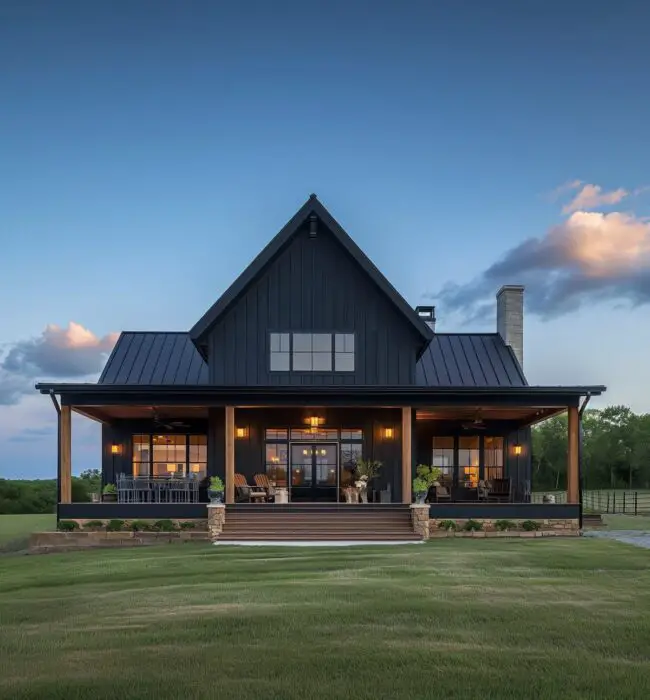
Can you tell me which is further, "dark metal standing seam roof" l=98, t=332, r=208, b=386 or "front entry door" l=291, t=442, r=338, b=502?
"dark metal standing seam roof" l=98, t=332, r=208, b=386

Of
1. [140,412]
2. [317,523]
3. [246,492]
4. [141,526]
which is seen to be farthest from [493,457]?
[141,526]

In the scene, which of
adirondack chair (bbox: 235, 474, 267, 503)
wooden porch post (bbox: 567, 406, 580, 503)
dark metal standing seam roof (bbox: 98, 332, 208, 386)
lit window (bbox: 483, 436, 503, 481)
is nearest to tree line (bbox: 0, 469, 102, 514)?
dark metal standing seam roof (bbox: 98, 332, 208, 386)

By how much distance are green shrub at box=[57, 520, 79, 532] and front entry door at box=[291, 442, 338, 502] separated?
21.6ft

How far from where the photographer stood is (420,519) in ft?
65.2

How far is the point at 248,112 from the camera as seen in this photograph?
953 inches

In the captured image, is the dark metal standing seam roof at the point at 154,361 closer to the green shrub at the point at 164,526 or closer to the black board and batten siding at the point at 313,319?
the black board and batten siding at the point at 313,319

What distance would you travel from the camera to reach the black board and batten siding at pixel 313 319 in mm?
22594

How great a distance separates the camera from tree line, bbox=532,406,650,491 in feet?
183

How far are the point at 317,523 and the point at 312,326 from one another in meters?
5.81

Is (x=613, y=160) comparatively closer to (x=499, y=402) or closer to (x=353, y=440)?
(x=499, y=402)

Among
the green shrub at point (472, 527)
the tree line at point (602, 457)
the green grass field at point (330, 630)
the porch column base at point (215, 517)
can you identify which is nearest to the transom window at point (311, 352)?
the porch column base at point (215, 517)

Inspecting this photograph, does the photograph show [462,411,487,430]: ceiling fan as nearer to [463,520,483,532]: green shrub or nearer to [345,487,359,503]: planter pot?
[463,520,483,532]: green shrub

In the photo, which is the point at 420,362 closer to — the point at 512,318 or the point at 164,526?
the point at 512,318

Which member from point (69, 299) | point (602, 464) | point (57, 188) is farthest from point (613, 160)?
point (602, 464)
